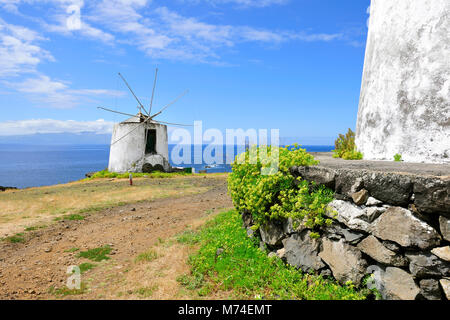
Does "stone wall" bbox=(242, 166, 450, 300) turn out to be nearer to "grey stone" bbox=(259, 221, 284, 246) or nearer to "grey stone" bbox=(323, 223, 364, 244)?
"grey stone" bbox=(323, 223, 364, 244)

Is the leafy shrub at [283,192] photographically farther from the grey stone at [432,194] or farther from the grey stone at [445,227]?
the grey stone at [445,227]

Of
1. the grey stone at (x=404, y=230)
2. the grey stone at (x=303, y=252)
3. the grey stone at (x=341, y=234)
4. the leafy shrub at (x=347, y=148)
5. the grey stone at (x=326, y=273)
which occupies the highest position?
the leafy shrub at (x=347, y=148)

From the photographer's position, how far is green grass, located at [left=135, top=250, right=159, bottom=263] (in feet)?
19.4

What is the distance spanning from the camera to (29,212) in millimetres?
10477

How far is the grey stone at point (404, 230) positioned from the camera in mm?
3217

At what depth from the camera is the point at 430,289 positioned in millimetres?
3240

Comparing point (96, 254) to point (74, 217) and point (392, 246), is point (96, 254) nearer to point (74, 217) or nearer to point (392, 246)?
point (74, 217)

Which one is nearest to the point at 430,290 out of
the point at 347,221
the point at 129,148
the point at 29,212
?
the point at 347,221

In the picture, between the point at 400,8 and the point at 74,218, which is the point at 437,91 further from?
the point at 74,218

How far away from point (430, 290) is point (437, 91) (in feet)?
12.2

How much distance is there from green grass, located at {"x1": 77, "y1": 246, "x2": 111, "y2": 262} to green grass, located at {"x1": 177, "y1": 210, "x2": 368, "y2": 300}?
2.04 meters

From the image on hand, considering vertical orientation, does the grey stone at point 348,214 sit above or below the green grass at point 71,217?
above

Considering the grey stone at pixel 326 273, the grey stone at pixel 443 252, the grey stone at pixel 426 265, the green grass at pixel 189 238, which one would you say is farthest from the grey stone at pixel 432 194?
the green grass at pixel 189 238

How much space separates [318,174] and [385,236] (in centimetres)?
143
